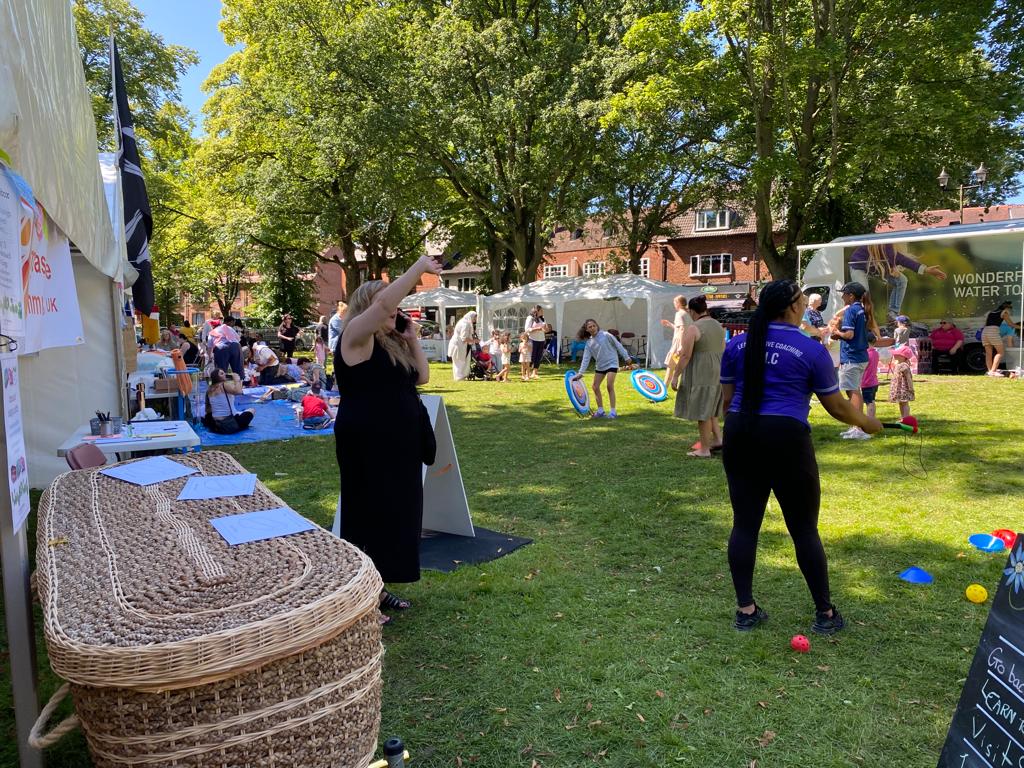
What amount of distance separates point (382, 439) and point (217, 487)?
819 millimetres

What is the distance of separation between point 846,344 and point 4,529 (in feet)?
27.2

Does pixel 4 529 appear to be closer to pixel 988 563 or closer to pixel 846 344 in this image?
pixel 988 563

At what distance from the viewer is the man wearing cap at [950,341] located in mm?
17047

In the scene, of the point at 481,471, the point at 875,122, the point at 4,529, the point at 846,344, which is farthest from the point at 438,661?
the point at 875,122

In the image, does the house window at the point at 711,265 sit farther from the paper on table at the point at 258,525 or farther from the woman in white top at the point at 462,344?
the paper on table at the point at 258,525

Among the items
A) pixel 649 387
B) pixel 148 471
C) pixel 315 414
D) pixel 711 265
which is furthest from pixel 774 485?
pixel 711 265

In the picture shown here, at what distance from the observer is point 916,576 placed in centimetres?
431

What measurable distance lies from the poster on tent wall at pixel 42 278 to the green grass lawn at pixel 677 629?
1719 mm

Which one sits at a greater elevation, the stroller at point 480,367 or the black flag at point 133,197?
the black flag at point 133,197

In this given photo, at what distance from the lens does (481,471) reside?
770cm

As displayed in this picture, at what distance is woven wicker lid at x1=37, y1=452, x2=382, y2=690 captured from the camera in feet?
5.71

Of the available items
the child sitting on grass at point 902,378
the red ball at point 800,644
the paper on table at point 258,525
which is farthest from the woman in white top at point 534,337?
the paper on table at point 258,525

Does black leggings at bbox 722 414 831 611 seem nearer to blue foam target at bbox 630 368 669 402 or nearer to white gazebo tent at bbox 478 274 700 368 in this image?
blue foam target at bbox 630 368 669 402

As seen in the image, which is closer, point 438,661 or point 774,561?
point 438,661
